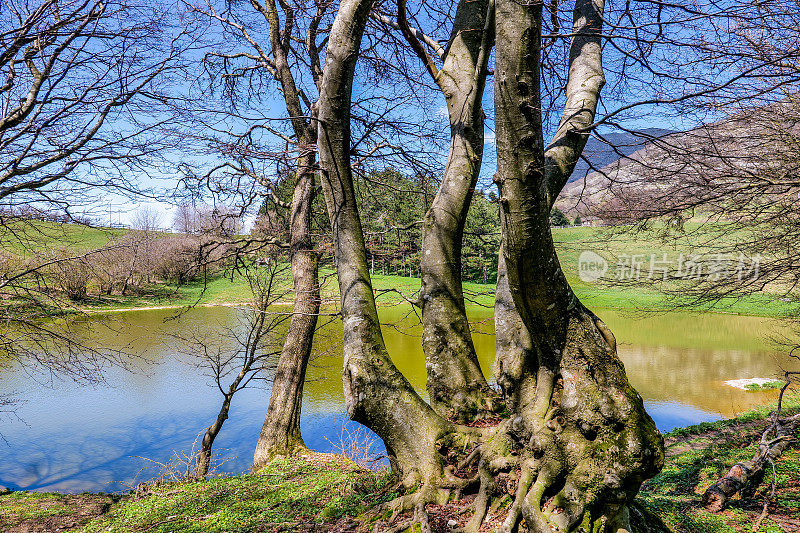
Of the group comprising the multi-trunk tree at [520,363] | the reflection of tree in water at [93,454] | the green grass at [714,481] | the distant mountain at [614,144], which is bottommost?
the reflection of tree in water at [93,454]

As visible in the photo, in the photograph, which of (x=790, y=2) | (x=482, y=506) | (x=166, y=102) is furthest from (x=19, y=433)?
(x=790, y=2)

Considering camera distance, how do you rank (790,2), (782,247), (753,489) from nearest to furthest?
(790,2) < (753,489) < (782,247)

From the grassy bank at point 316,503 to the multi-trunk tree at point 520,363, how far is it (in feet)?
1.22

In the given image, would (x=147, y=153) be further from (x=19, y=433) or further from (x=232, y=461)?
(x=19, y=433)

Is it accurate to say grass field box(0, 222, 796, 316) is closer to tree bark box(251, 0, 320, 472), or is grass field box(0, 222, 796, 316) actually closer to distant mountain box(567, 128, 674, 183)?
tree bark box(251, 0, 320, 472)

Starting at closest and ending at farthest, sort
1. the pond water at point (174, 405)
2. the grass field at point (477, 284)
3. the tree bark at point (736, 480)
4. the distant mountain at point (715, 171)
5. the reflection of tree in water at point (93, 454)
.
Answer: the tree bark at point (736, 480), the distant mountain at point (715, 171), the grass field at point (477, 284), the reflection of tree in water at point (93, 454), the pond water at point (174, 405)

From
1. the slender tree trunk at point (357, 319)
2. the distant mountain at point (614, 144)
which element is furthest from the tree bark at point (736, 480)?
the slender tree trunk at point (357, 319)

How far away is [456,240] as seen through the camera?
11.8ft

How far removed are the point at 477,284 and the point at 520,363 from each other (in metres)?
20.1

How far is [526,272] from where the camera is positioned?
204 centimetres

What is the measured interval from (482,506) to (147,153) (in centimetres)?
616

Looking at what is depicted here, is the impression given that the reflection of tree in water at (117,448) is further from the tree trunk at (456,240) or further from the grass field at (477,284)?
the tree trunk at (456,240)

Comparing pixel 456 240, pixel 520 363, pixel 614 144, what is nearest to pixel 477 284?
pixel 456 240

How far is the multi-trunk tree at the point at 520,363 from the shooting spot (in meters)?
1.93
